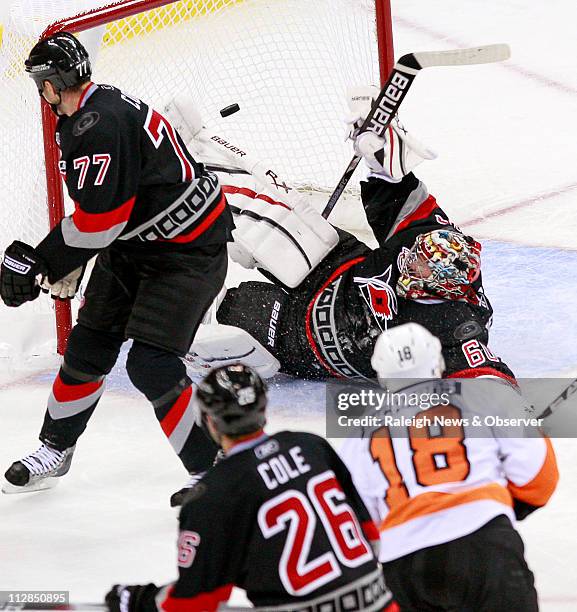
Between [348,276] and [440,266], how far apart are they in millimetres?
365

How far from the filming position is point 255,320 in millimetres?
3736

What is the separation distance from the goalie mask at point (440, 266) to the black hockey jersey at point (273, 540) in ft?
4.63

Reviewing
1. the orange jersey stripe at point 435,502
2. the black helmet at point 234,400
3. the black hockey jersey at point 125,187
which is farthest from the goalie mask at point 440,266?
the black helmet at point 234,400

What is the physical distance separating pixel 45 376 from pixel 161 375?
3.35ft

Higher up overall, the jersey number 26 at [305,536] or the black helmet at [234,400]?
the black helmet at [234,400]

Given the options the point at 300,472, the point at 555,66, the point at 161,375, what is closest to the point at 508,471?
the point at 300,472

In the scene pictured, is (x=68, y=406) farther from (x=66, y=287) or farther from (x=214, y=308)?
(x=214, y=308)

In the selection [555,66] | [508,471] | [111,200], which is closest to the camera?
[508,471]

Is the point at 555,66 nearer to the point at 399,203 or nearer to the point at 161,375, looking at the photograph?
the point at 399,203

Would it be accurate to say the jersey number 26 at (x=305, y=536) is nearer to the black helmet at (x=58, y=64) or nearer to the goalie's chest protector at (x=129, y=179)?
the goalie's chest protector at (x=129, y=179)

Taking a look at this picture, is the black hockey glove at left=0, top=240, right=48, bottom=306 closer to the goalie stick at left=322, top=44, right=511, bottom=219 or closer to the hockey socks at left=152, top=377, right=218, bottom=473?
the hockey socks at left=152, top=377, right=218, bottom=473

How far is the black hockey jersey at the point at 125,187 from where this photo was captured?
2.85 meters

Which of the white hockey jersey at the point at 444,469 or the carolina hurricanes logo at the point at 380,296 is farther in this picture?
the carolina hurricanes logo at the point at 380,296

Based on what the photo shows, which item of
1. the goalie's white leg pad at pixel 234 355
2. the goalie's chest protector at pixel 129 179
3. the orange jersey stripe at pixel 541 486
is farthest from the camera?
the goalie's white leg pad at pixel 234 355
